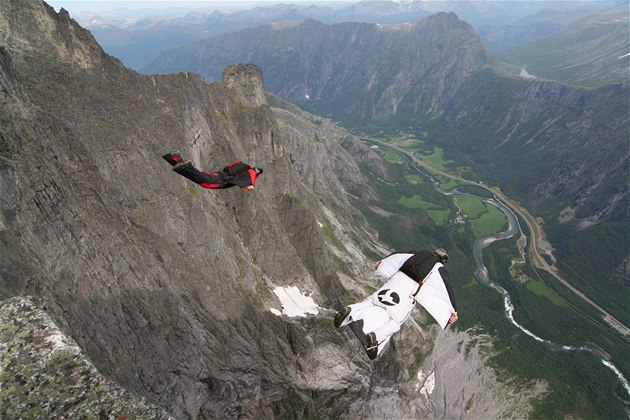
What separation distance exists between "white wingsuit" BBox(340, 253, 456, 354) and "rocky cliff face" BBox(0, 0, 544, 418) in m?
17.8

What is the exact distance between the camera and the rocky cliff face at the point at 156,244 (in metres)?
43.8

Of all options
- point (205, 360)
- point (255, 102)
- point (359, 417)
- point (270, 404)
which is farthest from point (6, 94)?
point (359, 417)

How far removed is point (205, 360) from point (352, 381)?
126ft

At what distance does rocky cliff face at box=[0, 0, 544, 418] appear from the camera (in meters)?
43.8

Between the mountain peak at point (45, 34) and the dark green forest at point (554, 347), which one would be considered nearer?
the mountain peak at point (45, 34)

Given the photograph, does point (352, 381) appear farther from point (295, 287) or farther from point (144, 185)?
point (144, 185)

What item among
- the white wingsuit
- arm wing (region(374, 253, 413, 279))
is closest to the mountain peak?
arm wing (region(374, 253, 413, 279))

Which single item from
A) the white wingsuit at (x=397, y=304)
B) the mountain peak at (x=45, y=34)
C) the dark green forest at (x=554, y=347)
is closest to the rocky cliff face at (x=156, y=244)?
the mountain peak at (x=45, y=34)

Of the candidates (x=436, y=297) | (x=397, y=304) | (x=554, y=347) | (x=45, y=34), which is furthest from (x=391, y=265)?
(x=554, y=347)

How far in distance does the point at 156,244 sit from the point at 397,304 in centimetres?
4372

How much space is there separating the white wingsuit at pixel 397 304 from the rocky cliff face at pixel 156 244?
58.3 ft

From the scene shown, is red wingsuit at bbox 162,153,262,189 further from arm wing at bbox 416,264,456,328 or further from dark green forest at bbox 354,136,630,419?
dark green forest at bbox 354,136,630,419

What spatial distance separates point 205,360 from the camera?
222 ft

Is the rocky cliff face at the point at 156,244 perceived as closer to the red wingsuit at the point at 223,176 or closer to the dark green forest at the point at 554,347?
the red wingsuit at the point at 223,176
